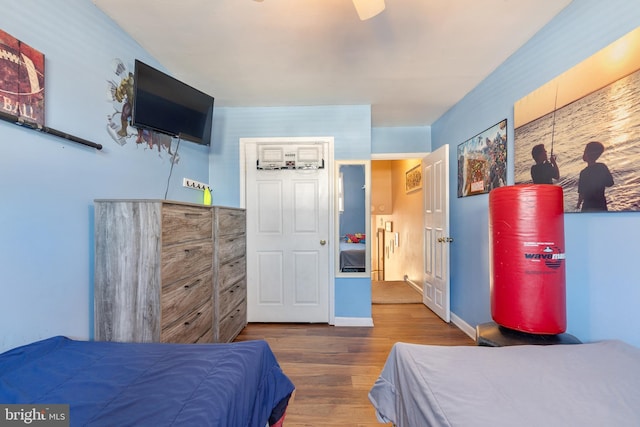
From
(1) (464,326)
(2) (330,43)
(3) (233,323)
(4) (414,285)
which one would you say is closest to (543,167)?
(2) (330,43)

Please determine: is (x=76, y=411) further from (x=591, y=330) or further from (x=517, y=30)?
(x=517, y=30)

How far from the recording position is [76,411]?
76 cm

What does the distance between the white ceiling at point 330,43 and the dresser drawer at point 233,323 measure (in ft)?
7.46

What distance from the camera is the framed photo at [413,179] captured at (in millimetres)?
4000

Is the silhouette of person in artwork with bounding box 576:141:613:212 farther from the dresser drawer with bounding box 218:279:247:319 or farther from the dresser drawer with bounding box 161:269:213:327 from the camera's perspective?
the dresser drawer with bounding box 218:279:247:319

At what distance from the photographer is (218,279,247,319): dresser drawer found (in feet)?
7.39

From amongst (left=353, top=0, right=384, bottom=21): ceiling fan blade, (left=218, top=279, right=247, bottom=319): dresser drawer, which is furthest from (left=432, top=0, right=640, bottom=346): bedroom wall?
(left=218, top=279, right=247, bottom=319): dresser drawer

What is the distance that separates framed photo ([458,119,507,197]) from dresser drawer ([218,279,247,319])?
8.63 feet

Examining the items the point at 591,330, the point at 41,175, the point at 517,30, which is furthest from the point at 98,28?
the point at 591,330

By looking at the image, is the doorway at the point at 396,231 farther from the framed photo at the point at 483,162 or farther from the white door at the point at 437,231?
the framed photo at the point at 483,162

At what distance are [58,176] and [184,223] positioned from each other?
65 cm

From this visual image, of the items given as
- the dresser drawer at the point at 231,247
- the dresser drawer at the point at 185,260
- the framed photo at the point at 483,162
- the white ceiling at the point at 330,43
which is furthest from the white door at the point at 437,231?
the dresser drawer at the point at 185,260

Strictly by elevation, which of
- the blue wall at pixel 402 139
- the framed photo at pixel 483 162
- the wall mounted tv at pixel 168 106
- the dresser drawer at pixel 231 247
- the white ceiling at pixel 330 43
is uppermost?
the white ceiling at pixel 330 43

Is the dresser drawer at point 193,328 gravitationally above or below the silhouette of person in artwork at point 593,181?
below
